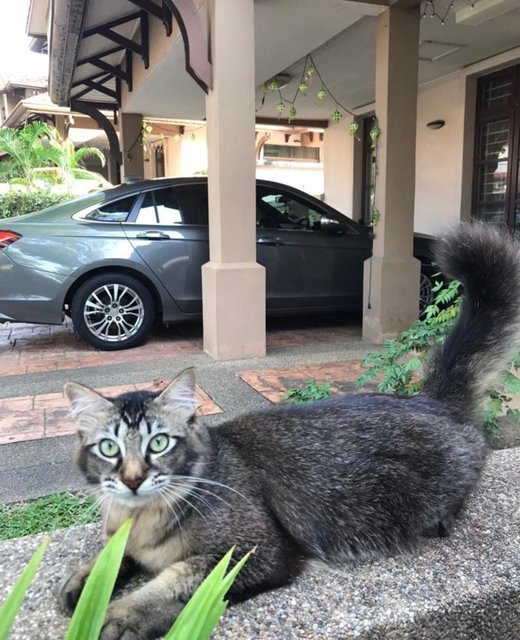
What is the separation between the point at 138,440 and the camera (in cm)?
166

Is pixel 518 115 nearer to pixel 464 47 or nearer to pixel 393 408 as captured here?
pixel 464 47

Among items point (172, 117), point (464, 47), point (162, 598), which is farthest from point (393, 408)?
point (172, 117)

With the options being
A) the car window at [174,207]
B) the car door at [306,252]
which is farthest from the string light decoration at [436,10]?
the car window at [174,207]

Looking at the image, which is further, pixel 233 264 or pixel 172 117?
pixel 172 117

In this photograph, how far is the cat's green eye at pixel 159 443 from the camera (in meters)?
1.67

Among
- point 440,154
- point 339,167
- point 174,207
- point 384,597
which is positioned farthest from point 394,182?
point 339,167

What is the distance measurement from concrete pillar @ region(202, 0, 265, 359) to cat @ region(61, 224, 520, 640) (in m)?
3.26

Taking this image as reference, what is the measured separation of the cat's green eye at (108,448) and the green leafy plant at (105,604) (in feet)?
1.75

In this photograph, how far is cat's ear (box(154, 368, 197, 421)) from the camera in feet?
5.80

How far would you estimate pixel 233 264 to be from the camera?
5.50 meters

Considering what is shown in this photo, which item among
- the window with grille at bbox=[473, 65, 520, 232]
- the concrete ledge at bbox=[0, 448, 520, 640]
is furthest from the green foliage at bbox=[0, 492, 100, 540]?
the window with grille at bbox=[473, 65, 520, 232]

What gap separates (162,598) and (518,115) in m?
8.25

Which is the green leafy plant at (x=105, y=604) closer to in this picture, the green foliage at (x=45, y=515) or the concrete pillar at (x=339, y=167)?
the green foliage at (x=45, y=515)

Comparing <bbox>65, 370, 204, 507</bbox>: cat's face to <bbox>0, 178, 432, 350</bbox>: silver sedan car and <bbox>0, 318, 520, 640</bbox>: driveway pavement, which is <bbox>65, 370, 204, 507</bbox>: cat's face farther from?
<bbox>0, 178, 432, 350</bbox>: silver sedan car
